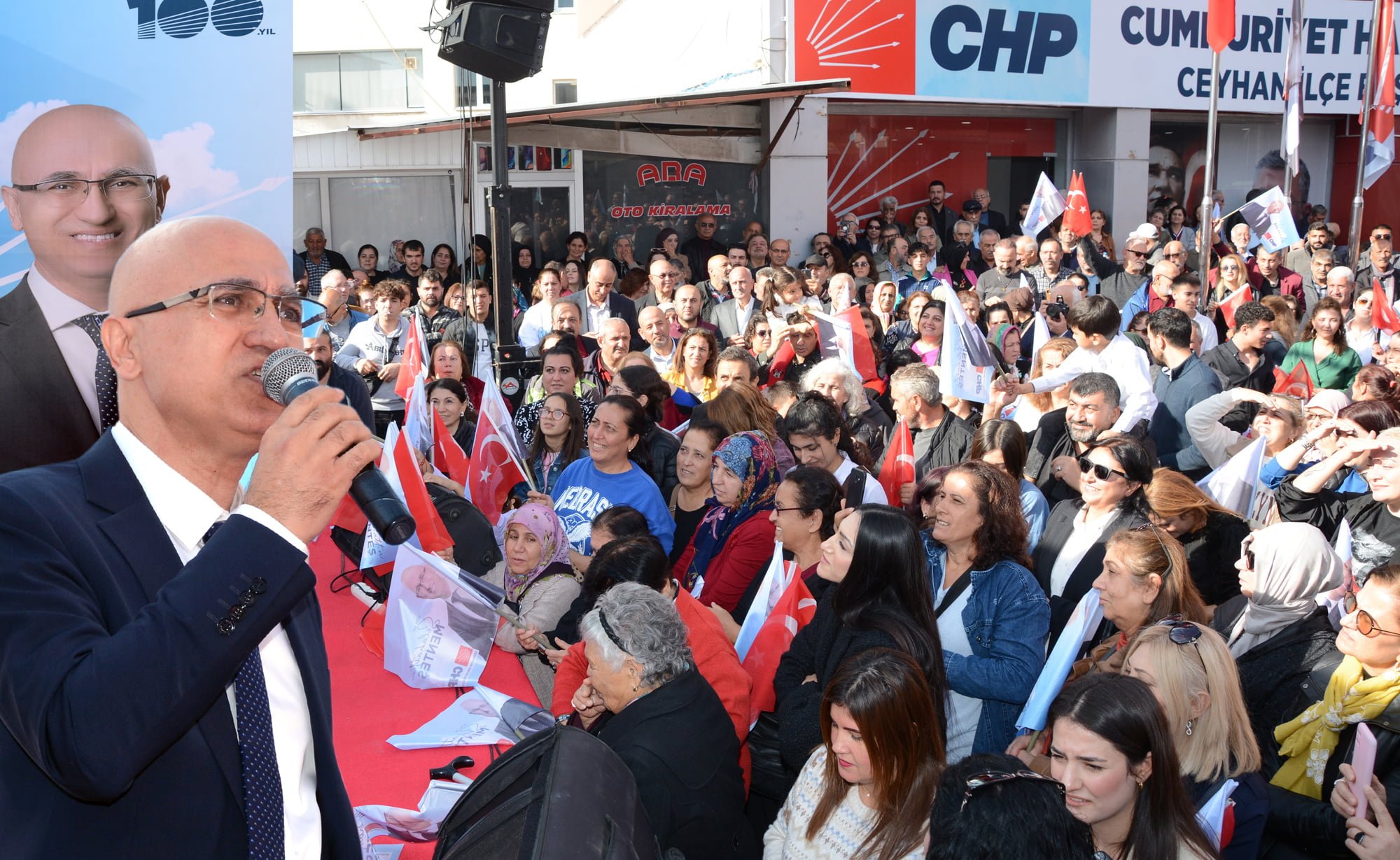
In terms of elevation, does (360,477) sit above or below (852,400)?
above

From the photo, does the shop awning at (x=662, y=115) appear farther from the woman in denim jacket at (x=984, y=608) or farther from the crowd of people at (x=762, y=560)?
the woman in denim jacket at (x=984, y=608)

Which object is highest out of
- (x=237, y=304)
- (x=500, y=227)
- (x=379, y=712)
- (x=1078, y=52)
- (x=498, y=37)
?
(x=1078, y=52)

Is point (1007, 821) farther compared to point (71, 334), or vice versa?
point (1007, 821)

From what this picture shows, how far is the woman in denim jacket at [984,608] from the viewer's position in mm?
3576

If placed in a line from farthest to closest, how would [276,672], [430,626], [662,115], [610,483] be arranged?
[662,115] < [610,483] < [430,626] < [276,672]

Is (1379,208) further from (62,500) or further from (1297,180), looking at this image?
(62,500)

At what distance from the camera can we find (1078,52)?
16.4 m

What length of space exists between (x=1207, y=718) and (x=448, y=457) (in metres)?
3.93

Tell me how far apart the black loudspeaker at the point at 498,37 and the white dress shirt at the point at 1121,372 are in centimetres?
333

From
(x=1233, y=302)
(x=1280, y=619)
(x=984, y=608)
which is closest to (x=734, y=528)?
(x=984, y=608)

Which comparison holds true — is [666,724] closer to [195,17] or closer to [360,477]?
[360,477]

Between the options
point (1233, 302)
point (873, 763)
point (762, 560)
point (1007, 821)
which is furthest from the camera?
point (1233, 302)

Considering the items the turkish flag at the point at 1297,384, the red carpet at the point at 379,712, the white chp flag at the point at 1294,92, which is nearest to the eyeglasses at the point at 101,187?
the red carpet at the point at 379,712

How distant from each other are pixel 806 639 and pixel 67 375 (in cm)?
234
